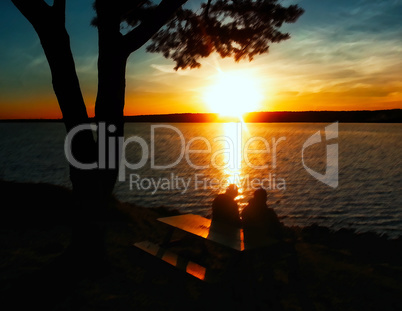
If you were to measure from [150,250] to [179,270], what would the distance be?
99cm

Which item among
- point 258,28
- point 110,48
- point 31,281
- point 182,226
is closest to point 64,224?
point 31,281

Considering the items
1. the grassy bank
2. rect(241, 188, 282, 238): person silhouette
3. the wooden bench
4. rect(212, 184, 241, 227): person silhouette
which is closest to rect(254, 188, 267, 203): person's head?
rect(241, 188, 282, 238): person silhouette

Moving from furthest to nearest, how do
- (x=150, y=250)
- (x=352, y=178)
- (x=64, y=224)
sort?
(x=352, y=178), (x=64, y=224), (x=150, y=250)

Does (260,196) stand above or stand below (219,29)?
below

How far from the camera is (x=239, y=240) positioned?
16.4 ft

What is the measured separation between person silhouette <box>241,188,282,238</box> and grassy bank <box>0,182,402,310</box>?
304 mm

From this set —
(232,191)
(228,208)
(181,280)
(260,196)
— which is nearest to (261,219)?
(260,196)

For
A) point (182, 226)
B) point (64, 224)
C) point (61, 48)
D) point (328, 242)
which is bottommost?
point (328, 242)

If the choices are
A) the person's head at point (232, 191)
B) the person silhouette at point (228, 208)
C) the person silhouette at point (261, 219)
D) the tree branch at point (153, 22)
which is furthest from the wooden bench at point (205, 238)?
the tree branch at point (153, 22)

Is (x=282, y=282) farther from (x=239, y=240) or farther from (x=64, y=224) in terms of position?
(x=64, y=224)

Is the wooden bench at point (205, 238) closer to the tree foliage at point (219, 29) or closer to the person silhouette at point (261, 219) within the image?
the person silhouette at point (261, 219)

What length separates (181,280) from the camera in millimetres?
5516

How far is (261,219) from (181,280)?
1.57 m

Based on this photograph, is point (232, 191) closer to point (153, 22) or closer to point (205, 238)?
point (205, 238)
